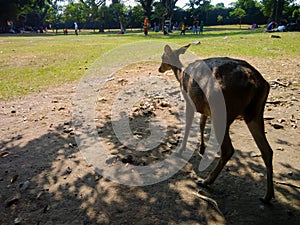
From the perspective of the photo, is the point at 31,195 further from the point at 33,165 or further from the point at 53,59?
the point at 53,59

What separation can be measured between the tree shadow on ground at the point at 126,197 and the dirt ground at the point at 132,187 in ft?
0.03

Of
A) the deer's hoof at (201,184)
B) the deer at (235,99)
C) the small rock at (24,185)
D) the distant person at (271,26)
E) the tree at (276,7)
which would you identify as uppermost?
the tree at (276,7)

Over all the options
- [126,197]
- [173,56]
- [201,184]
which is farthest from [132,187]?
[173,56]

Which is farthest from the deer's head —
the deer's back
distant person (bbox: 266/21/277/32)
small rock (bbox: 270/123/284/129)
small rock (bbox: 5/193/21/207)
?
distant person (bbox: 266/21/277/32)

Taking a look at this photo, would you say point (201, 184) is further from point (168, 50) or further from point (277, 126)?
point (168, 50)

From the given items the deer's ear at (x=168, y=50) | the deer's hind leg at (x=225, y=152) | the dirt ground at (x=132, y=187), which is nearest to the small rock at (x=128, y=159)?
the dirt ground at (x=132, y=187)

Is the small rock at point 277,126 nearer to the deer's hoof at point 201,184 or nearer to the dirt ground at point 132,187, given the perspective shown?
the dirt ground at point 132,187

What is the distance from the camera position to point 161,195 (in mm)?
3227

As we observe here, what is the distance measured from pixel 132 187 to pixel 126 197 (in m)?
0.21

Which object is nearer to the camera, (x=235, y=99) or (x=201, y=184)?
(x=235, y=99)

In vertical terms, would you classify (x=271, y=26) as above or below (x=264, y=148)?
above

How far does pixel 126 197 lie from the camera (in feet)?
10.5

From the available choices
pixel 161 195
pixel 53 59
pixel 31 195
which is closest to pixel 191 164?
pixel 161 195

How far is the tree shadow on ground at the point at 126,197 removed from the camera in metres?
2.87
